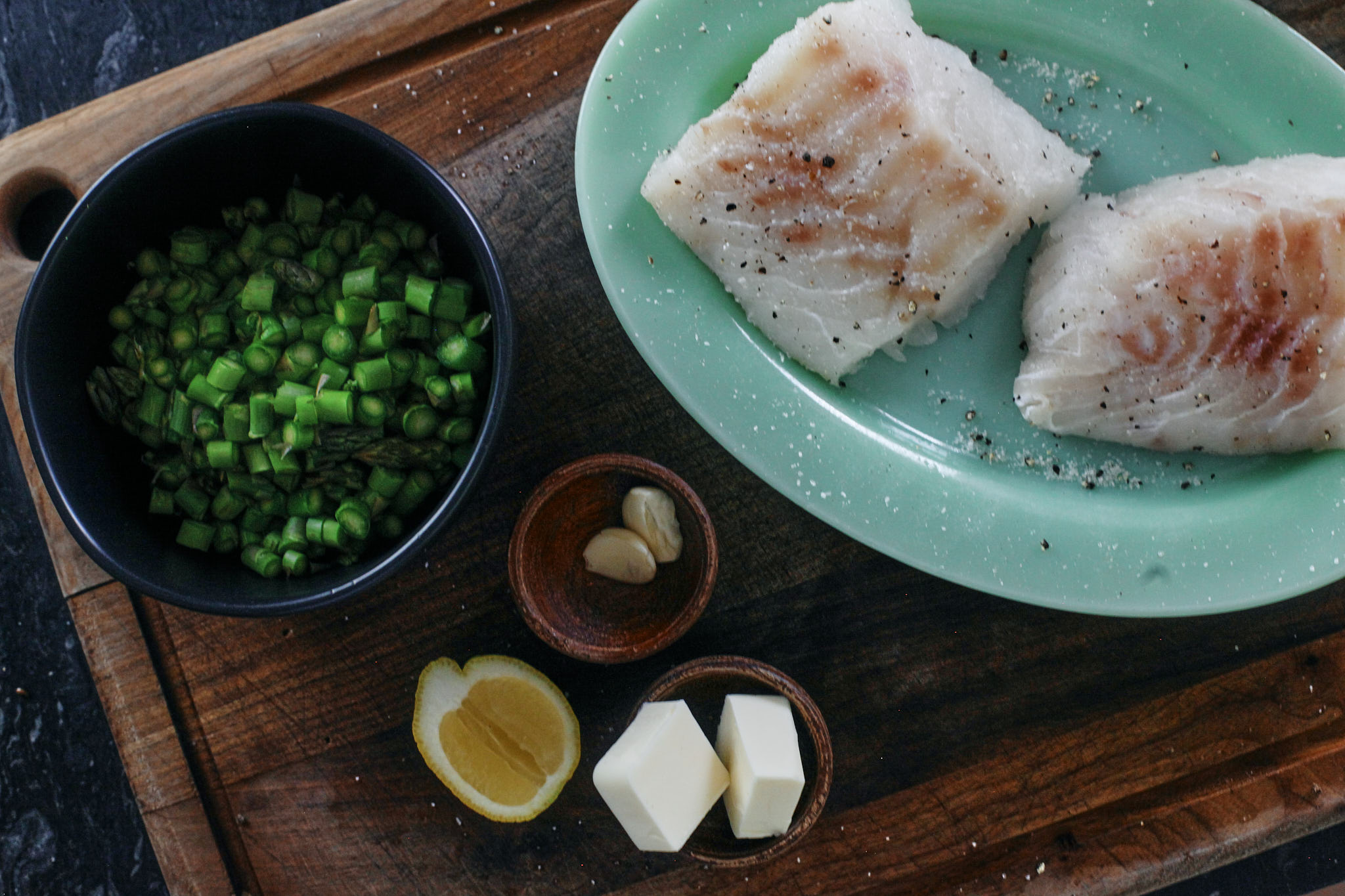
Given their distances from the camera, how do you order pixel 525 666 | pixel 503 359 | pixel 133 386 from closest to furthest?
pixel 503 359
pixel 133 386
pixel 525 666

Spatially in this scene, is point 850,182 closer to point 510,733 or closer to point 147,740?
point 510,733

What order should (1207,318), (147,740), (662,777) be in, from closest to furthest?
1. (662,777)
2. (1207,318)
3. (147,740)

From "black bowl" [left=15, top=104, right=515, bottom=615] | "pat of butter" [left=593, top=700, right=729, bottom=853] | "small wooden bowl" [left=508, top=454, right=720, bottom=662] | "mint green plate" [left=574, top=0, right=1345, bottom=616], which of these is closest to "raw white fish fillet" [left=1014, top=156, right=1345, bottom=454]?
"mint green plate" [left=574, top=0, right=1345, bottom=616]

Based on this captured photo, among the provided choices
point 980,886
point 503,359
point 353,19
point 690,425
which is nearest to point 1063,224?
point 690,425

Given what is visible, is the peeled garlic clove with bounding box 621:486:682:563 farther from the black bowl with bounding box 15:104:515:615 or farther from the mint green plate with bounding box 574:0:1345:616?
the black bowl with bounding box 15:104:515:615

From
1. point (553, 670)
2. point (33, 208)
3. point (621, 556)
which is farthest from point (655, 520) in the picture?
point (33, 208)

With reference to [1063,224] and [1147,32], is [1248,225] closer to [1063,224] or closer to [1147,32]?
[1063,224]

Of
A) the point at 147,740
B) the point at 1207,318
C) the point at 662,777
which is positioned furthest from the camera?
the point at 147,740
